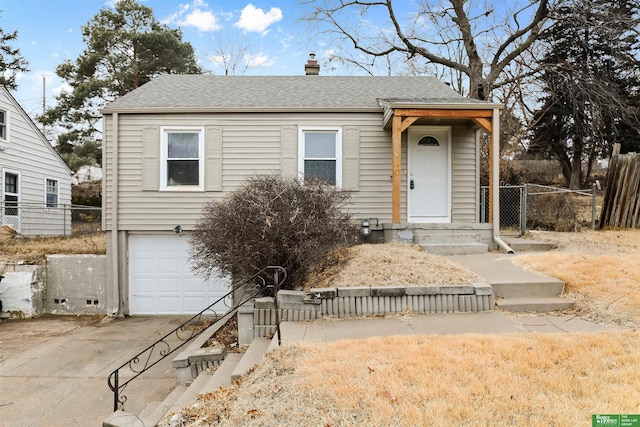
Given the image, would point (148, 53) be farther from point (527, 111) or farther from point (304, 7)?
point (527, 111)

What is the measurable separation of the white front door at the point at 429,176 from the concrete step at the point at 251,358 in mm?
5516

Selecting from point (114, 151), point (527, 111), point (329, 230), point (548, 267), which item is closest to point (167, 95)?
point (114, 151)

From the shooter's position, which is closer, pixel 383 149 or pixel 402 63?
pixel 383 149

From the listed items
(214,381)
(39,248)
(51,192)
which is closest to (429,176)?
(214,381)

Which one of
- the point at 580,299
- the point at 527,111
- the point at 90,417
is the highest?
the point at 527,111

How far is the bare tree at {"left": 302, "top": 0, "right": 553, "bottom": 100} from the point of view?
53.4ft

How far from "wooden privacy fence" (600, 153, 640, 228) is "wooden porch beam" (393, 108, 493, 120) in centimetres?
393

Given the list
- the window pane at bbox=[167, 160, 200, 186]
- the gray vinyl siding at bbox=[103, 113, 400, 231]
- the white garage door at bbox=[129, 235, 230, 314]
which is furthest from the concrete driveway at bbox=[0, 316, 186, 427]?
the window pane at bbox=[167, 160, 200, 186]

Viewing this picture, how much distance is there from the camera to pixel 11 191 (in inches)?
523

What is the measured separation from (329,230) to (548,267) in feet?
10.8

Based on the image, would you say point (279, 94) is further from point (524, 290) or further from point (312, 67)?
point (524, 290)

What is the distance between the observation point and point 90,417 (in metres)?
4.47

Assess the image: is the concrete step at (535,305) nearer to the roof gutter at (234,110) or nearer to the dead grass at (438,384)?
the dead grass at (438,384)

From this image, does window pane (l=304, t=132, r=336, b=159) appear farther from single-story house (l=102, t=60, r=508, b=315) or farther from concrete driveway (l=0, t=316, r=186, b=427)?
concrete driveway (l=0, t=316, r=186, b=427)
